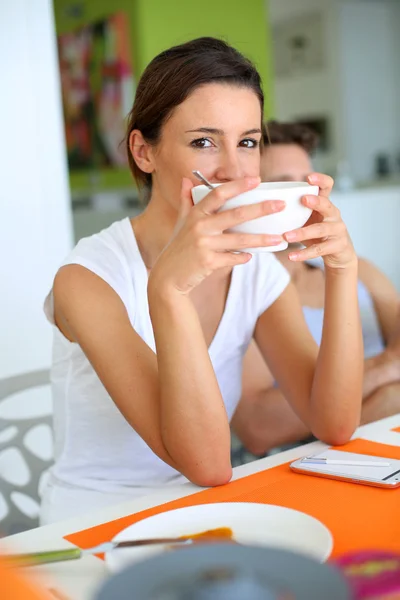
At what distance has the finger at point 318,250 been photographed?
3.83ft

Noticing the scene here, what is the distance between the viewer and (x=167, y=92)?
1.41 m

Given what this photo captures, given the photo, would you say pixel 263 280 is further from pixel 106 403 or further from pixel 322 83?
pixel 322 83

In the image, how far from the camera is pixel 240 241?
1.05 metres

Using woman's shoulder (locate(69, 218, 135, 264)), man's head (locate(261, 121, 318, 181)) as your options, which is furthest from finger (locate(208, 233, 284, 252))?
man's head (locate(261, 121, 318, 181))

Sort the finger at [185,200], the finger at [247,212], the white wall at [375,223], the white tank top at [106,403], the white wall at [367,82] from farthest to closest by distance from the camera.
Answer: the white wall at [367,82] → the white wall at [375,223] → the white tank top at [106,403] → the finger at [185,200] → the finger at [247,212]

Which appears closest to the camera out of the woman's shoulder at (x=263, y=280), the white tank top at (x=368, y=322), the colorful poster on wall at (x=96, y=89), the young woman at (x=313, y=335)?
the woman's shoulder at (x=263, y=280)

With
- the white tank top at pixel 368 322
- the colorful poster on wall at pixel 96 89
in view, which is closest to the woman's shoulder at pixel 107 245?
the white tank top at pixel 368 322

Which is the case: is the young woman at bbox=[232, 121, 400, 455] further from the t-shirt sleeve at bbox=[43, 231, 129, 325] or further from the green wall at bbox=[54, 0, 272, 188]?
the green wall at bbox=[54, 0, 272, 188]

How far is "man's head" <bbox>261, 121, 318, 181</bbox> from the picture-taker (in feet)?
6.66

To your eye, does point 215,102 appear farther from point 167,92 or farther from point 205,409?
point 205,409

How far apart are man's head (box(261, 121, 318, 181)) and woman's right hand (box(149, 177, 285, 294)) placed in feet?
3.11

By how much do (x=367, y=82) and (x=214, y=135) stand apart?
751 cm

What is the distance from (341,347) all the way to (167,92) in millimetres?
530

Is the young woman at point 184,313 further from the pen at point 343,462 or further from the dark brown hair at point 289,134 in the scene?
the dark brown hair at point 289,134
